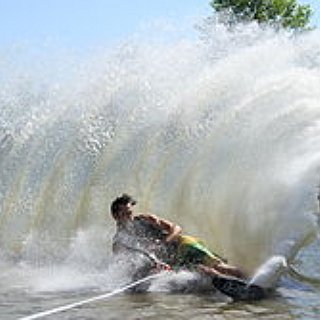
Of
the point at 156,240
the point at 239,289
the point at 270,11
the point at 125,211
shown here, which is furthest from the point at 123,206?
the point at 270,11

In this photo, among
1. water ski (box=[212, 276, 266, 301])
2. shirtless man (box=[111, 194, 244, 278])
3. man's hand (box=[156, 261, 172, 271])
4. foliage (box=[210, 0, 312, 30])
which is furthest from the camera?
foliage (box=[210, 0, 312, 30])

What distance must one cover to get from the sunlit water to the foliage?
53.2 feet

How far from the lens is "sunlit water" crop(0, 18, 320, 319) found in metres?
10.8

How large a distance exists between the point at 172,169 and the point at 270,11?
64.9ft

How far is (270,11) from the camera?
32.2 metres

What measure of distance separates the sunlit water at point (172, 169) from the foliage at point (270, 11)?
1622cm

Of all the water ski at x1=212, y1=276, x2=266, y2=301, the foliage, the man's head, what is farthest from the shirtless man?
the foliage

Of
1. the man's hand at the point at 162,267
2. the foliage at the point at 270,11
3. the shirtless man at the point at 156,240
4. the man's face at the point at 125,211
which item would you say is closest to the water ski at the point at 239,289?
the shirtless man at the point at 156,240

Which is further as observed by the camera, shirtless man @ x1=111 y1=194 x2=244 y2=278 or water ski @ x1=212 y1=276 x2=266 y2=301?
shirtless man @ x1=111 y1=194 x2=244 y2=278

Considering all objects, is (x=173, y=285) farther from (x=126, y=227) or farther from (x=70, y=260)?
(x=70, y=260)

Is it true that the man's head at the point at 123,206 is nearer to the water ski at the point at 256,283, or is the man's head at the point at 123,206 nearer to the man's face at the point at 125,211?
the man's face at the point at 125,211

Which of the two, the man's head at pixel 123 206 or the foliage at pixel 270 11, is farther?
the foliage at pixel 270 11

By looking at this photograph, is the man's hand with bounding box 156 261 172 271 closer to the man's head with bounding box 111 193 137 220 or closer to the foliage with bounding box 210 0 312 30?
the man's head with bounding box 111 193 137 220

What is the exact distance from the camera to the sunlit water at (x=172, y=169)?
1080 cm
